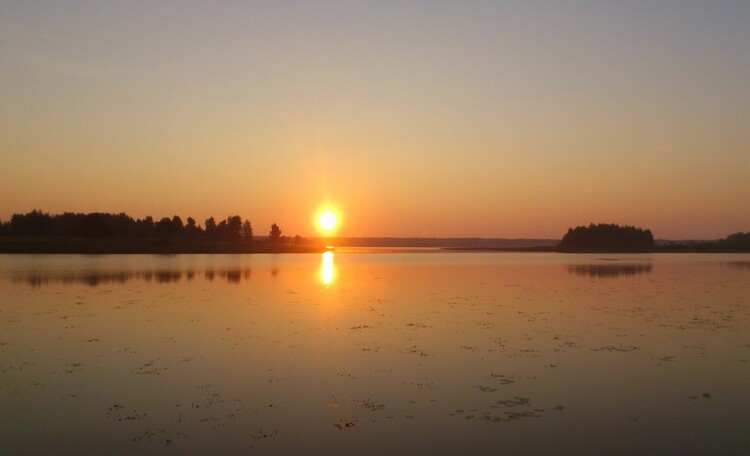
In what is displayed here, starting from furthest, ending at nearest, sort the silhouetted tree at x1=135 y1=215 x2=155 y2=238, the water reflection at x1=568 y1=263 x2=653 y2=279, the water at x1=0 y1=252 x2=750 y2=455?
the silhouetted tree at x1=135 y1=215 x2=155 y2=238 → the water reflection at x1=568 y1=263 x2=653 y2=279 → the water at x1=0 y1=252 x2=750 y2=455

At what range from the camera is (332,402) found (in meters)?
11.3

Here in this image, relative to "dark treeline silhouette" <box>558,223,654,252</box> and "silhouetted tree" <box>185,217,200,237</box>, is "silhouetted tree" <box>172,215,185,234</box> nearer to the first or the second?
"silhouetted tree" <box>185,217,200,237</box>

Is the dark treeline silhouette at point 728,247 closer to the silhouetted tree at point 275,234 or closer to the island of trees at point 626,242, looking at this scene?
the island of trees at point 626,242

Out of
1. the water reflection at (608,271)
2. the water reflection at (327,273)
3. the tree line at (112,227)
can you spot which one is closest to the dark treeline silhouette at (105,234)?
the tree line at (112,227)

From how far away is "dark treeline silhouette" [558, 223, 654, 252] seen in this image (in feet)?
476

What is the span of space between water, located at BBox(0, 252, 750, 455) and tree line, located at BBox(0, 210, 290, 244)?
320 feet

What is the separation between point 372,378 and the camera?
13.2m

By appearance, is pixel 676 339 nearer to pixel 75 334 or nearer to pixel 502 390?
pixel 502 390

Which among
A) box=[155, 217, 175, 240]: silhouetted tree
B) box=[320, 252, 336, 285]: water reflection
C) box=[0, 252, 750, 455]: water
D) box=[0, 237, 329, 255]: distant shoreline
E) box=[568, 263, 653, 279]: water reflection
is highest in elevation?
box=[155, 217, 175, 240]: silhouetted tree

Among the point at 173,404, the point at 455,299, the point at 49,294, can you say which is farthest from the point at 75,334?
the point at 455,299

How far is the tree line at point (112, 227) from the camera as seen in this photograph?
116 m

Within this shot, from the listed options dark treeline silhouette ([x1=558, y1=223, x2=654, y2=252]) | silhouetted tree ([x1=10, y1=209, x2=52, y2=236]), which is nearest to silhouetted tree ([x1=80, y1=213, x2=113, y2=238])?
silhouetted tree ([x1=10, y1=209, x2=52, y2=236])

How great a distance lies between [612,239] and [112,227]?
117280 mm

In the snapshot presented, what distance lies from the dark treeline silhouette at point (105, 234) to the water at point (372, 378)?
83.5m
